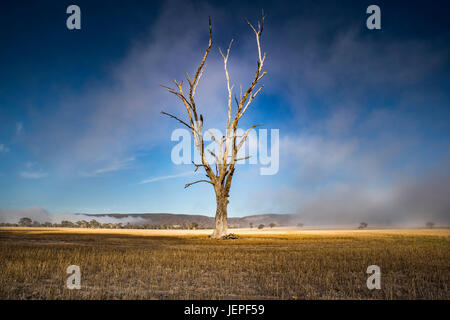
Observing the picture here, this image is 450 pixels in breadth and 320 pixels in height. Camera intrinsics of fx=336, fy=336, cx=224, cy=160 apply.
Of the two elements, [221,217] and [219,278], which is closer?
[219,278]

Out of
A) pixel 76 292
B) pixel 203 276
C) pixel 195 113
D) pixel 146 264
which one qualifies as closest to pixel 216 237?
pixel 195 113

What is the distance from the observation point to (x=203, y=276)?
363 inches

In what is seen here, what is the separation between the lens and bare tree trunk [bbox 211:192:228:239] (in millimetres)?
28484

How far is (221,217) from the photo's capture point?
94.7 feet

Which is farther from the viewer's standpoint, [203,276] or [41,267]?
[41,267]

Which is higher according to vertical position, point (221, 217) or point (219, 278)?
point (221, 217)

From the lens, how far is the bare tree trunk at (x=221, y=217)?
28.5m

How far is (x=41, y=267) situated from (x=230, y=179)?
20384 millimetres

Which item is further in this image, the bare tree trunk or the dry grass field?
the bare tree trunk

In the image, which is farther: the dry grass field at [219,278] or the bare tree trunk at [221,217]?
the bare tree trunk at [221,217]

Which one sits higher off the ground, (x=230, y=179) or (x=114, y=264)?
(x=230, y=179)

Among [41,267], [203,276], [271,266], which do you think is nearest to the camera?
[203,276]
